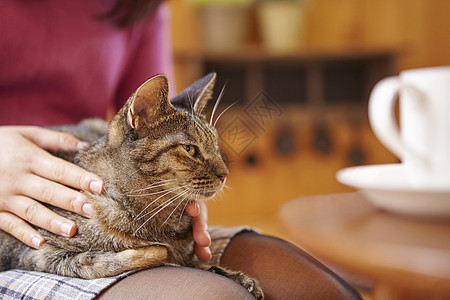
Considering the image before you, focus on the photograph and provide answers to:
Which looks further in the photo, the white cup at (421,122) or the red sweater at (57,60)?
the red sweater at (57,60)

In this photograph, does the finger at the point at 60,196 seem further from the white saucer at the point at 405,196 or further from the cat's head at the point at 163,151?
the white saucer at the point at 405,196

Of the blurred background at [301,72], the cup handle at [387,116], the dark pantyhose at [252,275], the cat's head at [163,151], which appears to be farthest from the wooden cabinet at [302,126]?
the cup handle at [387,116]

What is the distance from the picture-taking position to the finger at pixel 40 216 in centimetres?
67

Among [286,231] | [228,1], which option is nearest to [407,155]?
[286,231]

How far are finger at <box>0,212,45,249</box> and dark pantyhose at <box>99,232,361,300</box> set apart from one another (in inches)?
5.8

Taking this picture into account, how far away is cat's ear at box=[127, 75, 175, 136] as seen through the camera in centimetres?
64

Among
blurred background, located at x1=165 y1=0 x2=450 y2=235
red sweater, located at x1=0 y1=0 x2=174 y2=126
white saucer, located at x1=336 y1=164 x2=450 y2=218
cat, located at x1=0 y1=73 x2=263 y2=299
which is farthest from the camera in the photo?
blurred background, located at x1=165 y1=0 x2=450 y2=235

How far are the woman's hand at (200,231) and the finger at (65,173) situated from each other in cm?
14

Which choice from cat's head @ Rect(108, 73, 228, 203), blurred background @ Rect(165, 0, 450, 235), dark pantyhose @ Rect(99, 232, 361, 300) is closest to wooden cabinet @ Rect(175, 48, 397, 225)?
blurred background @ Rect(165, 0, 450, 235)

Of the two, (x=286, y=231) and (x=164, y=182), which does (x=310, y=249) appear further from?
(x=164, y=182)

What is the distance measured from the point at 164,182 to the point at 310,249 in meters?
0.25

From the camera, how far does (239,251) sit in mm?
815

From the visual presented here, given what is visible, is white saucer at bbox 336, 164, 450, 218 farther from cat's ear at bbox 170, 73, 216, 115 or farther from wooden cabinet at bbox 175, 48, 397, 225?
wooden cabinet at bbox 175, 48, 397, 225

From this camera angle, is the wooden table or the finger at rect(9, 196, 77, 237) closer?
the wooden table
